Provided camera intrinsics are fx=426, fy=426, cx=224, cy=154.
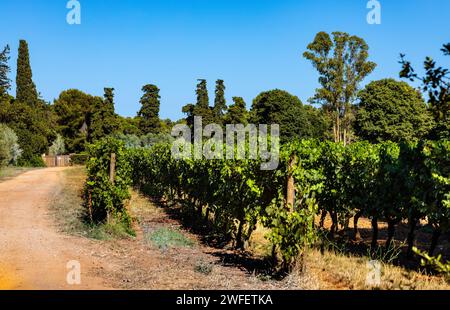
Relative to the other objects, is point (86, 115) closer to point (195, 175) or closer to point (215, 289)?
point (195, 175)

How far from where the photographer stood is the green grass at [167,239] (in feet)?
35.4

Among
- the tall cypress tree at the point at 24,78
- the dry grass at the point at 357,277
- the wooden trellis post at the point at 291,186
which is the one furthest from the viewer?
the tall cypress tree at the point at 24,78

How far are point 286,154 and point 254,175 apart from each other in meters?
1.60

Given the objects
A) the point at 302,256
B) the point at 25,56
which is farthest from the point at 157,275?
the point at 25,56

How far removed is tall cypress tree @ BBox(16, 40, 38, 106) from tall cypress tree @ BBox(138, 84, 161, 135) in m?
19.6

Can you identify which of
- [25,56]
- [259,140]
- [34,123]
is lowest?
[259,140]

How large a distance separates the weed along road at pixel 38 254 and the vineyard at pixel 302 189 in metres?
1.96

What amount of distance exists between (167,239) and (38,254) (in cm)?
341


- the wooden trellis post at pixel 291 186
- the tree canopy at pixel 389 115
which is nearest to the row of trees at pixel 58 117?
the tree canopy at pixel 389 115

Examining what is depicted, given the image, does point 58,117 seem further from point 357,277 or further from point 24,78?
point 357,277

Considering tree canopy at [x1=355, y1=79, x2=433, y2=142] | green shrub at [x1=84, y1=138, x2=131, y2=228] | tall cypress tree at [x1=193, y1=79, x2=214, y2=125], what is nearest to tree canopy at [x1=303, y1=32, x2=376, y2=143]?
tree canopy at [x1=355, y1=79, x2=433, y2=142]

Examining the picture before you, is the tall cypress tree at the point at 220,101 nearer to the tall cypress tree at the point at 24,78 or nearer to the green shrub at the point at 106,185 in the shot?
the tall cypress tree at the point at 24,78
